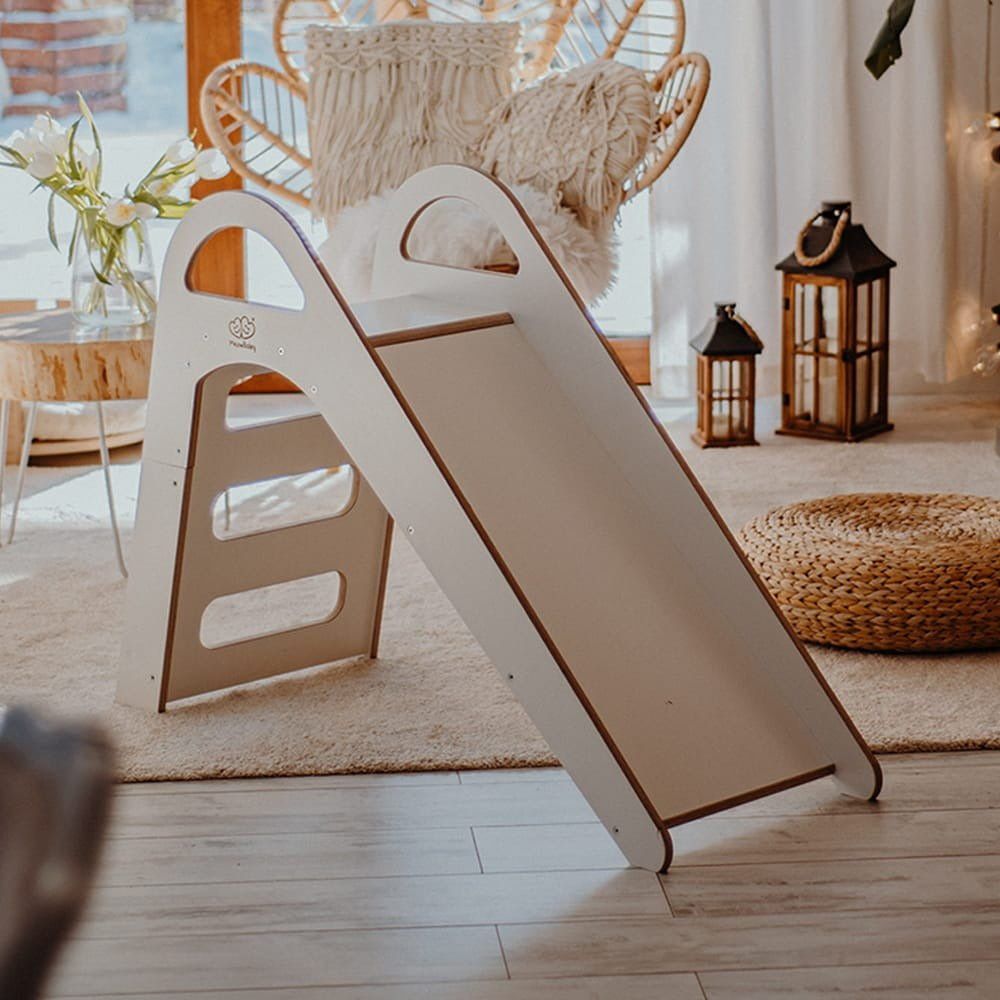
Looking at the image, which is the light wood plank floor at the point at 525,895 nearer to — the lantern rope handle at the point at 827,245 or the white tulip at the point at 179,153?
the white tulip at the point at 179,153

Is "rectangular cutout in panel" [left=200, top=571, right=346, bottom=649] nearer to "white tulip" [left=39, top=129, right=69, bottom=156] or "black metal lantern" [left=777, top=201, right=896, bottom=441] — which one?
"white tulip" [left=39, top=129, right=69, bottom=156]

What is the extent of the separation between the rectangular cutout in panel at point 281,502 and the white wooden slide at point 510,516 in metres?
0.88

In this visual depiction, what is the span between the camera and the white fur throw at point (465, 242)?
128 inches

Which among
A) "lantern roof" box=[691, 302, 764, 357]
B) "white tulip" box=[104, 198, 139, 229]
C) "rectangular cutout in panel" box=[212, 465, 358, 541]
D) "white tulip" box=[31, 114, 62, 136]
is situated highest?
"white tulip" box=[31, 114, 62, 136]

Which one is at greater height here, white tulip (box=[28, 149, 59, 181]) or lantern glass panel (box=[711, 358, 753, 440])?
white tulip (box=[28, 149, 59, 181])

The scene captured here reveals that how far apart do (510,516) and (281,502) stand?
1469 millimetres

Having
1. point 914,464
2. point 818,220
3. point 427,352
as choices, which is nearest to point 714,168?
point 818,220

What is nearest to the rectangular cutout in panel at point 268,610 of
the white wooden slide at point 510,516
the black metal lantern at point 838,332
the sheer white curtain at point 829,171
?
the white wooden slide at point 510,516

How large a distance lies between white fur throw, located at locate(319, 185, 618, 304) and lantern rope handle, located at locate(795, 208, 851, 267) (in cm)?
59

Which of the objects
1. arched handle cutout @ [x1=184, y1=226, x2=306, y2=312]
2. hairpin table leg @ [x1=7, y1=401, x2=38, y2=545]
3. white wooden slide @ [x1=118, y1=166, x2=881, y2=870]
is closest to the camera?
white wooden slide @ [x1=118, y1=166, x2=881, y2=870]

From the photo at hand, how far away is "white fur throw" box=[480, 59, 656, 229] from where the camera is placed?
3.35 m

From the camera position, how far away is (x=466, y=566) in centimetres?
178

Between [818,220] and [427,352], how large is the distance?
2042 mm

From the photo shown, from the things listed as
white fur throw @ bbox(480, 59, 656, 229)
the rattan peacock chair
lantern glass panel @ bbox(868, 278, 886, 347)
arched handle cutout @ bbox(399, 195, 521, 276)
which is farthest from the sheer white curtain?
arched handle cutout @ bbox(399, 195, 521, 276)
